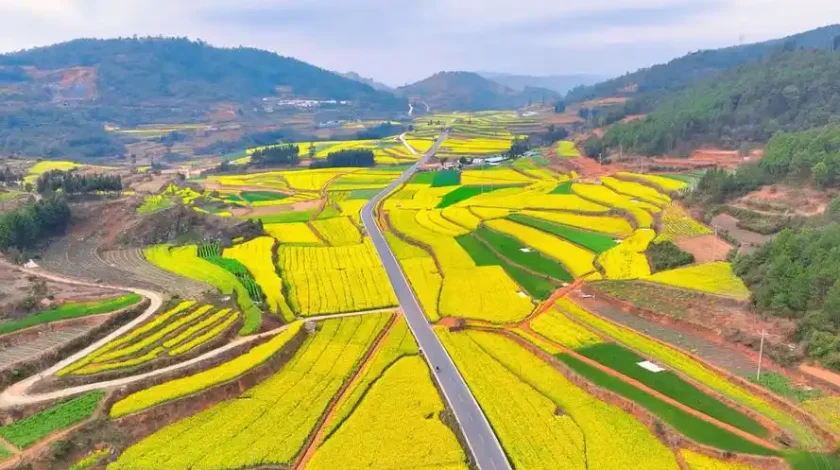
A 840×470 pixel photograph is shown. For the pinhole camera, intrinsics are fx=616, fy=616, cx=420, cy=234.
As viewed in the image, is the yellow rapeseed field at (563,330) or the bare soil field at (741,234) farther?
the bare soil field at (741,234)

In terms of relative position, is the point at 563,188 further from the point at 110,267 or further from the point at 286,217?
the point at 110,267

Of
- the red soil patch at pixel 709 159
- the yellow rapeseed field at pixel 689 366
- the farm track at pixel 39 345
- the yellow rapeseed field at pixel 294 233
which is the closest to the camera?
the yellow rapeseed field at pixel 689 366

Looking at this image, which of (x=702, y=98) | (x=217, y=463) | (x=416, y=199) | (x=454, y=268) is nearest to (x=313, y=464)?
(x=217, y=463)

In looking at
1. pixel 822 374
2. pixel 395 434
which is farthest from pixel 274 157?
pixel 822 374

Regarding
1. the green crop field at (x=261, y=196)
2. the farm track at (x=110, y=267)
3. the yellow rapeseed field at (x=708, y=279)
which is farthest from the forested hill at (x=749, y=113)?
the farm track at (x=110, y=267)

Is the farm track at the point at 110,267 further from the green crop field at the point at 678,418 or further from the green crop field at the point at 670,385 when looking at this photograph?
the green crop field at the point at 670,385

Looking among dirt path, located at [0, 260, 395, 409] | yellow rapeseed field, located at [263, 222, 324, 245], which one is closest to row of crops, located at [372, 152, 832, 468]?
yellow rapeseed field, located at [263, 222, 324, 245]

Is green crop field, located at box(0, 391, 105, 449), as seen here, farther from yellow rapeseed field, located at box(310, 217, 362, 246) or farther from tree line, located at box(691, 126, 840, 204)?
tree line, located at box(691, 126, 840, 204)
